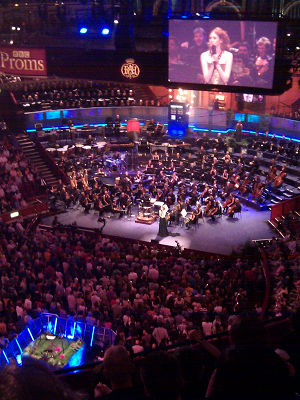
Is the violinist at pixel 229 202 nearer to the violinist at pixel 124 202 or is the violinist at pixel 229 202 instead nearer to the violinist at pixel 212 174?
the violinist at pixel 212 174

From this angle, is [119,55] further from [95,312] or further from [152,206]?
[95,312]

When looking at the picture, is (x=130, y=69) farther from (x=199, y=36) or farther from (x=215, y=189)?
(x=215, y=189)

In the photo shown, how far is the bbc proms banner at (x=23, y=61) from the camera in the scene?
76.9ft

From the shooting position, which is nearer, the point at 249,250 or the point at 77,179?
the point at 249,250

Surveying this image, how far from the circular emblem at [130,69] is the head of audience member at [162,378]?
22.7 meters

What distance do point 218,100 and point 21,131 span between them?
41.5ft

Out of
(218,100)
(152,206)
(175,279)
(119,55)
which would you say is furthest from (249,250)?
(218,100)

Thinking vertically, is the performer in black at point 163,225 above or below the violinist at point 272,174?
below

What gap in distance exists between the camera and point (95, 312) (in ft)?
38.4

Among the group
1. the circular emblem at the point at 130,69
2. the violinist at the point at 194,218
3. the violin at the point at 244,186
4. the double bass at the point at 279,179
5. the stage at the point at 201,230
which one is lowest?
the stage at the point at 201,230

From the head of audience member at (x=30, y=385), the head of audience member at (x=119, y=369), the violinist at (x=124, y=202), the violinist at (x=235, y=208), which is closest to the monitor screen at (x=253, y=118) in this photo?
the violinist at (x=235, y=208)

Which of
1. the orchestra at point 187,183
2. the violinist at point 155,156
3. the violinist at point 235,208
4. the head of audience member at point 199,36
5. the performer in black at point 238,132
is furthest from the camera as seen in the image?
the performer in black at point 238,132

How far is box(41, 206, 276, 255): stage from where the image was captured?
19.5m

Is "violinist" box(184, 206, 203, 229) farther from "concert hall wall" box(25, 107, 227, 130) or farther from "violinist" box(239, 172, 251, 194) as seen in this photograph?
"concert hall wall" box(25, 107, 227, 130)
